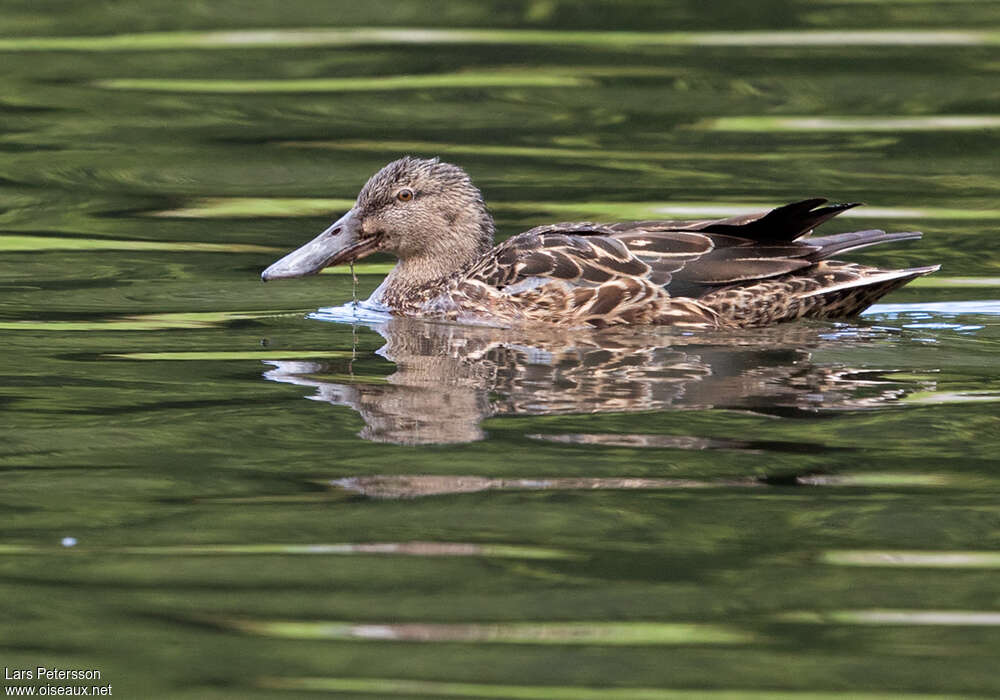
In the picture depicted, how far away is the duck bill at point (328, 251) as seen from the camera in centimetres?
971

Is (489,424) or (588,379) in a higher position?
(588,379)

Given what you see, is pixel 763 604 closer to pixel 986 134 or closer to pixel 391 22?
pixel 986 134

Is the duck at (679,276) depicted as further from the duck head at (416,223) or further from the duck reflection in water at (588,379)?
the duck head at (416,223)

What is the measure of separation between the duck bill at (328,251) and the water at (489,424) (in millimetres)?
252

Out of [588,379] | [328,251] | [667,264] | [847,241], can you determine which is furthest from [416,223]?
[588,379]

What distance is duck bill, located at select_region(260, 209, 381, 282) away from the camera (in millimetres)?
9711

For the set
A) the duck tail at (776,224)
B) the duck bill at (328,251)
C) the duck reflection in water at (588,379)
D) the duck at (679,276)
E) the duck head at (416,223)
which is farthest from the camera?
the duck head at (416,223)

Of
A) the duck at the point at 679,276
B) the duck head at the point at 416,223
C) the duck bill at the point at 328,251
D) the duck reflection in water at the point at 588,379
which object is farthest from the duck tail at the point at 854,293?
the duck bill at the point at 328,251

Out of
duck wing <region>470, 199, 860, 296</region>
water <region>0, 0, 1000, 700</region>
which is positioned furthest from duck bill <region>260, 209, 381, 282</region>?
duck wing <region>470, 199, 860, 296</region>

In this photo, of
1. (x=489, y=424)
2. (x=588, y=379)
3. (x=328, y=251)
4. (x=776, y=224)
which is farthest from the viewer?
(x=328, y=251)

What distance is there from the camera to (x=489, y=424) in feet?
22.5

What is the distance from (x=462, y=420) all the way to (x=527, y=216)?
5.18 metres

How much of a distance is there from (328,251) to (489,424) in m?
3.24

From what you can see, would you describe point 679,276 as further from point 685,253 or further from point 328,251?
point 328,251
